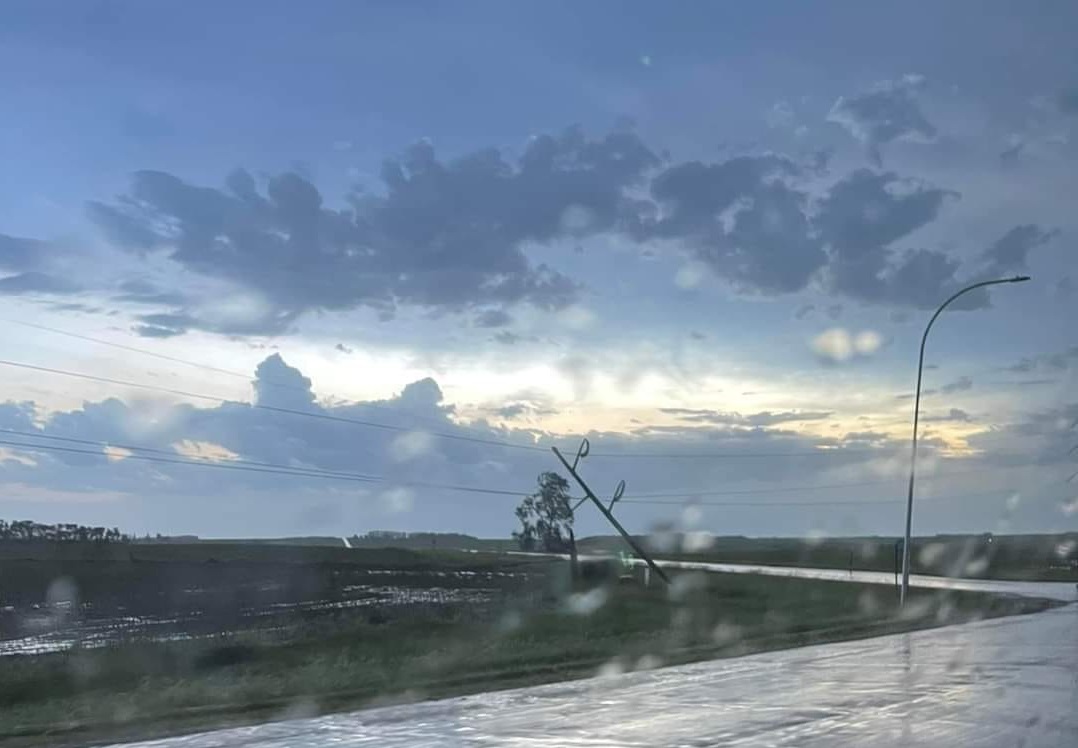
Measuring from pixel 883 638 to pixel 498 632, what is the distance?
10.9 metres

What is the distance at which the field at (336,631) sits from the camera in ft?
61.5

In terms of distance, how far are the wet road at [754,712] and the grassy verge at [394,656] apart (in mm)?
1568

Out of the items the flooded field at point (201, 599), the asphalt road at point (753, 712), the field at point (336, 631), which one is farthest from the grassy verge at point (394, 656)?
the flooded field at point (201, 599)

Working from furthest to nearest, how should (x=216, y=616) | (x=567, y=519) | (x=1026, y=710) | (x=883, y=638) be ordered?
1. (x=567, y=519)
2. (x=216, y=616)
3. (x=883, y=638)
4. (x=1026, y=710)

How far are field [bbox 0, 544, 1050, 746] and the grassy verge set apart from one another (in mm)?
69

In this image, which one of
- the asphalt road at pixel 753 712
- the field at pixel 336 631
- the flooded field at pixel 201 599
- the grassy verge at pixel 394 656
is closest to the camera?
the asphalt road at pixel 753 712

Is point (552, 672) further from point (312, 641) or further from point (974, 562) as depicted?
point (974, 562)

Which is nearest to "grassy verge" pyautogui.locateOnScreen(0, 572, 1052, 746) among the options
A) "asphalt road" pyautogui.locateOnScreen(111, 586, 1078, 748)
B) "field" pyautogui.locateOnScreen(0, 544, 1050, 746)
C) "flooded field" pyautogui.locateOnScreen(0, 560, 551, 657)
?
"field" pyautogui.locateOnScreen(0, 544, 1050, 746)

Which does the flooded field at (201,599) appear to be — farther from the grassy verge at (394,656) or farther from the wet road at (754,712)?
the wet road at (754,712)

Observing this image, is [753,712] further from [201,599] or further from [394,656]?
[201,599]

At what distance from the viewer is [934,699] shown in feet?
53.7

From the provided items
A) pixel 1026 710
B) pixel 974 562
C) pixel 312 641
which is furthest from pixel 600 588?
pixel 974 562

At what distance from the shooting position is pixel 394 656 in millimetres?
27594

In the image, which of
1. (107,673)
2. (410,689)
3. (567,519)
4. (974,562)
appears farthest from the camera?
(974,562)
